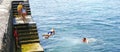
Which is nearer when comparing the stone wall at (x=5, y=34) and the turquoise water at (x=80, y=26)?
the stone wall at (x=5, y=34)

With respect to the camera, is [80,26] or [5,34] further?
[80,26]

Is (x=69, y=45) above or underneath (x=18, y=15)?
underneath

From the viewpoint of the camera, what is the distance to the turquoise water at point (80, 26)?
25.5 meters

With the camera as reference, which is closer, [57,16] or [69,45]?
[69,45]

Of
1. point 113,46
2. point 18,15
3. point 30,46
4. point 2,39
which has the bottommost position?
point 113,46

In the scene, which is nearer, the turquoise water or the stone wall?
the stone wall

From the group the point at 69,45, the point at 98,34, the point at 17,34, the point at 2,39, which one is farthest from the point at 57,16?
the point at 2,39

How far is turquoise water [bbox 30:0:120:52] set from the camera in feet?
83.7

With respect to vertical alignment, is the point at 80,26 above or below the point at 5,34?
below

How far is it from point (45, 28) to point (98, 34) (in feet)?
27.4

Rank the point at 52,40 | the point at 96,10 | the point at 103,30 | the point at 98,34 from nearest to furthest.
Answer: the point at 52,40, the point at 98,34, the point at 103,30, the point at 96,10

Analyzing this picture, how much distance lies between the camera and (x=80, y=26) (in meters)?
35.9

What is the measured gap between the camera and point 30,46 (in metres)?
14.0

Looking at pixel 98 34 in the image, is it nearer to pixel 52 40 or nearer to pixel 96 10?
pixel 52 40
